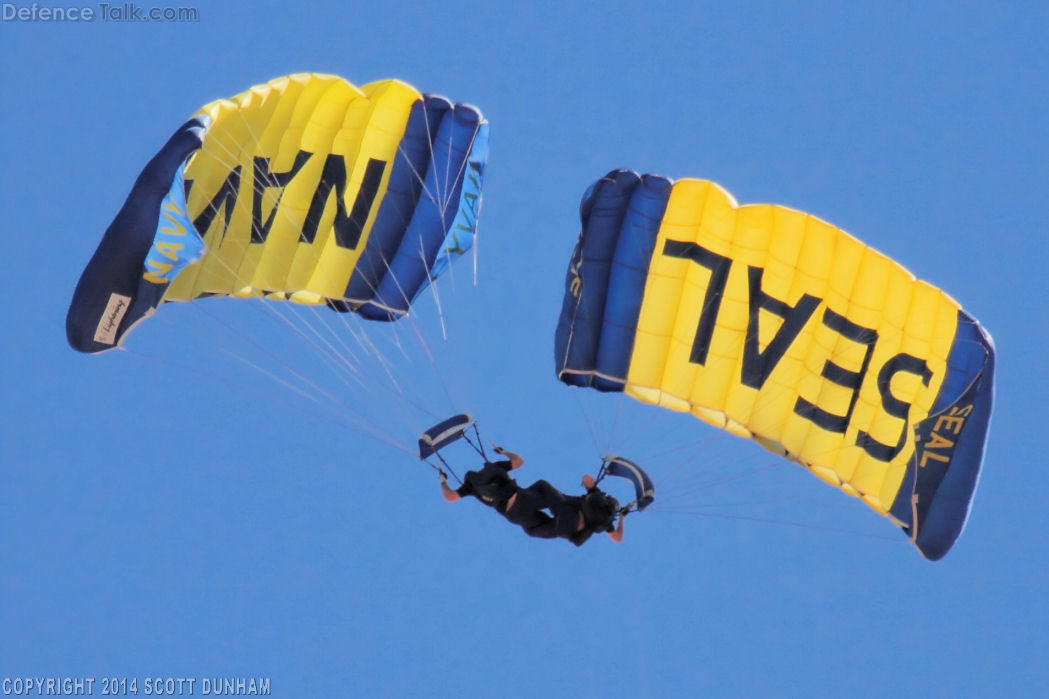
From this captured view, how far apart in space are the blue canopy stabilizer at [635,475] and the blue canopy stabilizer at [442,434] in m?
1.36

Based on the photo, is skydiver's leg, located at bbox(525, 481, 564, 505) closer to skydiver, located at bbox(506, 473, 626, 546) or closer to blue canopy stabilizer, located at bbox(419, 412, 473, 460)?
skydiver, located at bbox(506, 473, 626, 546)

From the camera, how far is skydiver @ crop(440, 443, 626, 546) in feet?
59.7

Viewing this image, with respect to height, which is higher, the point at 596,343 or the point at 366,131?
the point at 366,131

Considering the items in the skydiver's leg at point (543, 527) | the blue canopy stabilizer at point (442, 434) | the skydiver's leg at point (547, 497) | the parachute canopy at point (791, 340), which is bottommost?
the skydiver's leg at point (543, 527)

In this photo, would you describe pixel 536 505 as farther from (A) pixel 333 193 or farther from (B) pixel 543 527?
Answer: (A) pixel 333 193

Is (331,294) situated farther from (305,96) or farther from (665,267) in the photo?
(665,267)

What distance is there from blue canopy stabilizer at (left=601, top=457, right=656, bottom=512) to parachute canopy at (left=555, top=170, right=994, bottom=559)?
2.38 feet

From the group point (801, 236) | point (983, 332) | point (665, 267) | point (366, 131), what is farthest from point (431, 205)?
point (983, 332)

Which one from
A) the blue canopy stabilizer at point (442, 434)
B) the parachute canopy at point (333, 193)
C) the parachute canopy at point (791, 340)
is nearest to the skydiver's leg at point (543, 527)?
the blue canopy stabilizer at point (442, 434)

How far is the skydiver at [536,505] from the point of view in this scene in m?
18.2

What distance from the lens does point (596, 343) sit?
748 inches

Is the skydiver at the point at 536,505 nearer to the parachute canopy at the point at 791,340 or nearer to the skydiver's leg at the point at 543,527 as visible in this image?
the skydiver's leg at the point at 543,527

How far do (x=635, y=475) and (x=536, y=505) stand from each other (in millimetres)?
1038

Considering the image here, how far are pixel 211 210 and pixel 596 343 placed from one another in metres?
3.78
